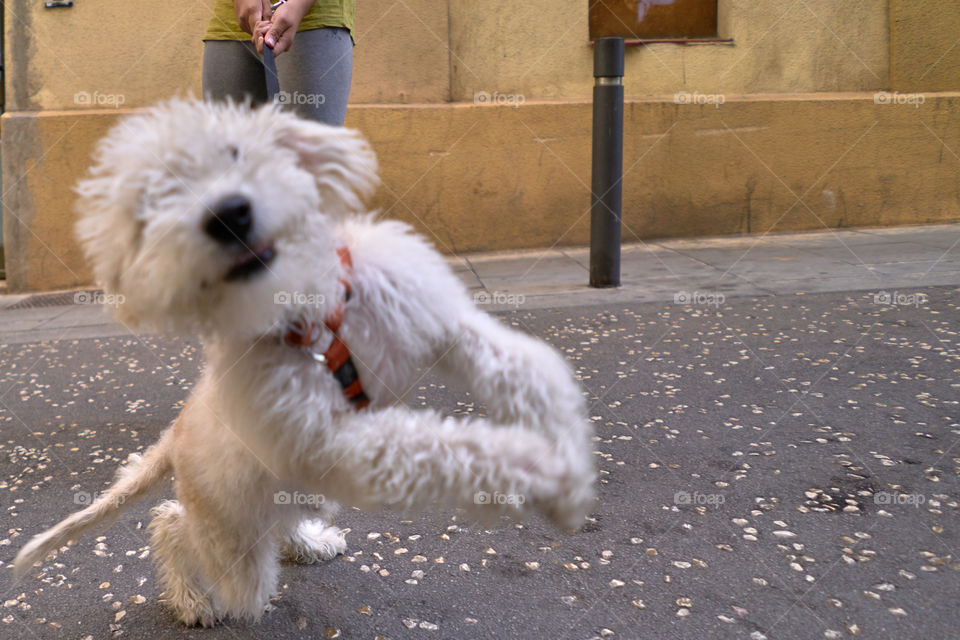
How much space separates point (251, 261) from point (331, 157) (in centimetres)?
29

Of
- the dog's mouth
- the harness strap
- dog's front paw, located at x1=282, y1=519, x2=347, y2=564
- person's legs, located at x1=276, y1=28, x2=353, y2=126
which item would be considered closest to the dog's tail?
dog's front paw, located at x1=282, y1=519, x2=347, y2=564

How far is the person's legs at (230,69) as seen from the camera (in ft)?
9.27

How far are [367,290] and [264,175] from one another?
37 centimetres

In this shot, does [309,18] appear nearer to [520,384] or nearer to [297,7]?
[297,7]

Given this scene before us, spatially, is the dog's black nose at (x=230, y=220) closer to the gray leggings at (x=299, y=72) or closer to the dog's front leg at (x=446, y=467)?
the dog's front leg at (x=446, y=467)

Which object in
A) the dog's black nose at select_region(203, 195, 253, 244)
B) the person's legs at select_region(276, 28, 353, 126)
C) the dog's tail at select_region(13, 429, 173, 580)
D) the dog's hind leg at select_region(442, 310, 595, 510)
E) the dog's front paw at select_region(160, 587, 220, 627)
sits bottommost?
the dog's front paw at select_region(160, 587, 220, 627)

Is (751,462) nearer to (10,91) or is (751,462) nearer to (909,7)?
(909,7)

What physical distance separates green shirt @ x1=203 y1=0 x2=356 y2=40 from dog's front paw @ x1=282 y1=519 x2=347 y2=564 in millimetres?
1630

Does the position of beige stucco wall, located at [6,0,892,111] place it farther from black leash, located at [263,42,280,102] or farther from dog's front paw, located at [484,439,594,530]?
dog's front paw, located at [484,439,594,530]

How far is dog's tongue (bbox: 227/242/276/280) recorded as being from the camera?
148 cm

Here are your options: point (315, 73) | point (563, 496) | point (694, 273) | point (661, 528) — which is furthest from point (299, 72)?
point (694, 273)

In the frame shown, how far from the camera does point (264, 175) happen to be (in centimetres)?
150


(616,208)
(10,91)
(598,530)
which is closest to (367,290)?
(598,530)

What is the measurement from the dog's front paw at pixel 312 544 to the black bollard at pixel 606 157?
3642 millimetres
